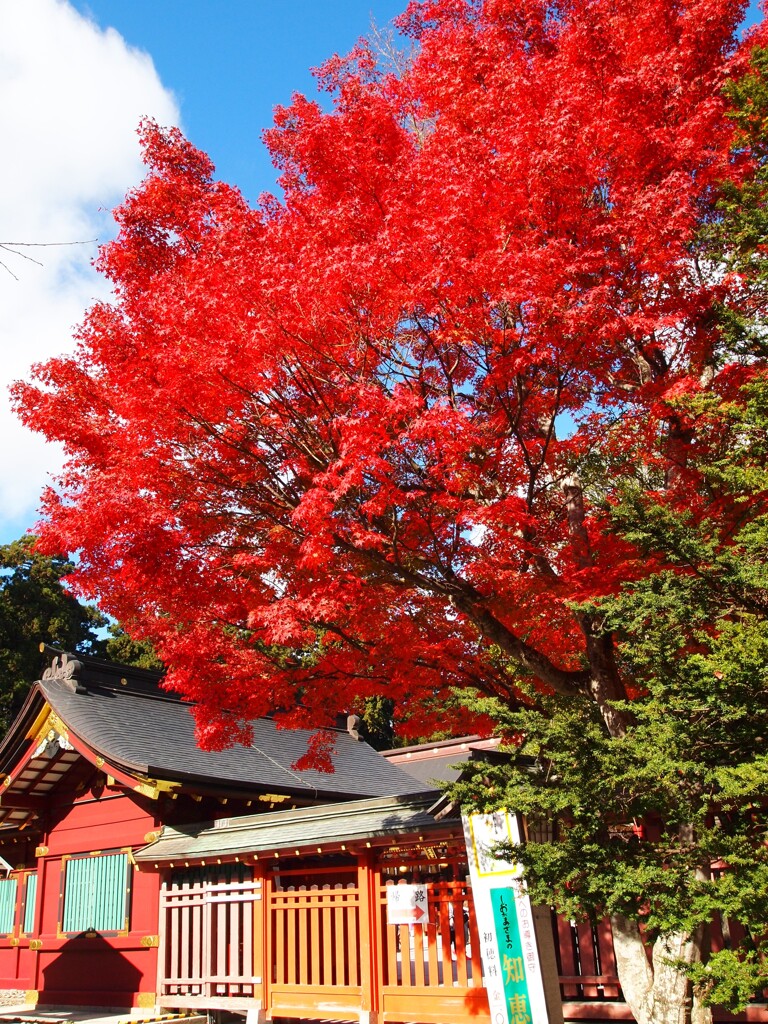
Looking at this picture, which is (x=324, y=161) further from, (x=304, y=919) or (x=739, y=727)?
(x=304, y=919)

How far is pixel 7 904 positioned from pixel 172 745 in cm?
566

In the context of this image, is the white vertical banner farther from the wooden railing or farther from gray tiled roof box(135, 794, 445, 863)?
gray tiled roof box(135, 794, 445, 863)

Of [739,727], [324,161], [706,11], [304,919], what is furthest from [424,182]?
[304,919]

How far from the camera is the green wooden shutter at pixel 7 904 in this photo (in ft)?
58.4

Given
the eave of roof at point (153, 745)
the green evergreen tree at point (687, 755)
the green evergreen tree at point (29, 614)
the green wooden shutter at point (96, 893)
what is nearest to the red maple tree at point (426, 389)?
the green evergreen tree at point (687, 755)

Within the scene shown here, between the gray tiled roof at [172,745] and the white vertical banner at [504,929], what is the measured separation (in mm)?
6909

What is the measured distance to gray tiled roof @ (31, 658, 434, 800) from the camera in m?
15.1

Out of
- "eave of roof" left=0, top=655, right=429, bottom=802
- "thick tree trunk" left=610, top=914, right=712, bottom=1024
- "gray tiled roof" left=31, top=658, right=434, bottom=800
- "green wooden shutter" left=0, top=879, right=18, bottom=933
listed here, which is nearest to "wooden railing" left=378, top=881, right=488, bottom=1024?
"thick tree trunk" left=610, top=914, right=712, bottom=1024

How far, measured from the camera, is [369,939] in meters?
10.4

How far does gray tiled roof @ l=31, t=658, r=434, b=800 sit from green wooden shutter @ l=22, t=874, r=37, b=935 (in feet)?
13.0

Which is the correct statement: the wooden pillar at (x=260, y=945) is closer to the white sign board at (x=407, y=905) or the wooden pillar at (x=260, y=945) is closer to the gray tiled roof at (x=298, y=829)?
the gray tiled roof at (x=298, y=829)

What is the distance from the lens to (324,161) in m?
11.2

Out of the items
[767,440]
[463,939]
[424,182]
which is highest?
[424,182]

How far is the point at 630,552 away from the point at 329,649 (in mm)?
4260
